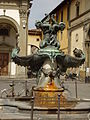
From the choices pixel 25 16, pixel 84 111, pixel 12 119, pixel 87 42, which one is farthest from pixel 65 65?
pixel 87 42

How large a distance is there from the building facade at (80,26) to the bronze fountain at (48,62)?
21782 mm

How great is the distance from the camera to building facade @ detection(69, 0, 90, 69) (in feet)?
107

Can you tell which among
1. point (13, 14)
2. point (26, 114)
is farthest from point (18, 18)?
point (26, 114)

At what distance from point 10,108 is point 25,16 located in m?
21.9

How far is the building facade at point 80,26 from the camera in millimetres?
32656

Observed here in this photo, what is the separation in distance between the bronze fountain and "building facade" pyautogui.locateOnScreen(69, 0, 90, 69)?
21.8 meters

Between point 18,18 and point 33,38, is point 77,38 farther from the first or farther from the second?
point 33,38

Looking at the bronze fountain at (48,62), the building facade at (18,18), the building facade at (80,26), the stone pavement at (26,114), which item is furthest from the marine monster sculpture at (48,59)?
the building facade at (80,26)

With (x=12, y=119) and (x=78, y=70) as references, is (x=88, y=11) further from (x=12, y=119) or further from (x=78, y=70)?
(x=12, y=119)

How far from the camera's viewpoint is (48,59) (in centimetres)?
1015

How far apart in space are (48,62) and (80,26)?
2484 centimetres

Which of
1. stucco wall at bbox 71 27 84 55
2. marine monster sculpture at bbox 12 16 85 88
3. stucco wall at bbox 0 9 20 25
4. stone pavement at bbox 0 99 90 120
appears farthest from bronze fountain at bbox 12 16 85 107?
stucco wall at bbox 71 27 84 55

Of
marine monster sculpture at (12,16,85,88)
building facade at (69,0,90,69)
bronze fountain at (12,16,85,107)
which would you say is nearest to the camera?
bronze fountain at (12,16,85,107)

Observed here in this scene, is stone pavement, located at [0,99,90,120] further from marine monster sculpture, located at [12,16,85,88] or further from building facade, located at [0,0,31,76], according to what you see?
building facade, located at [0,0,31,76]
